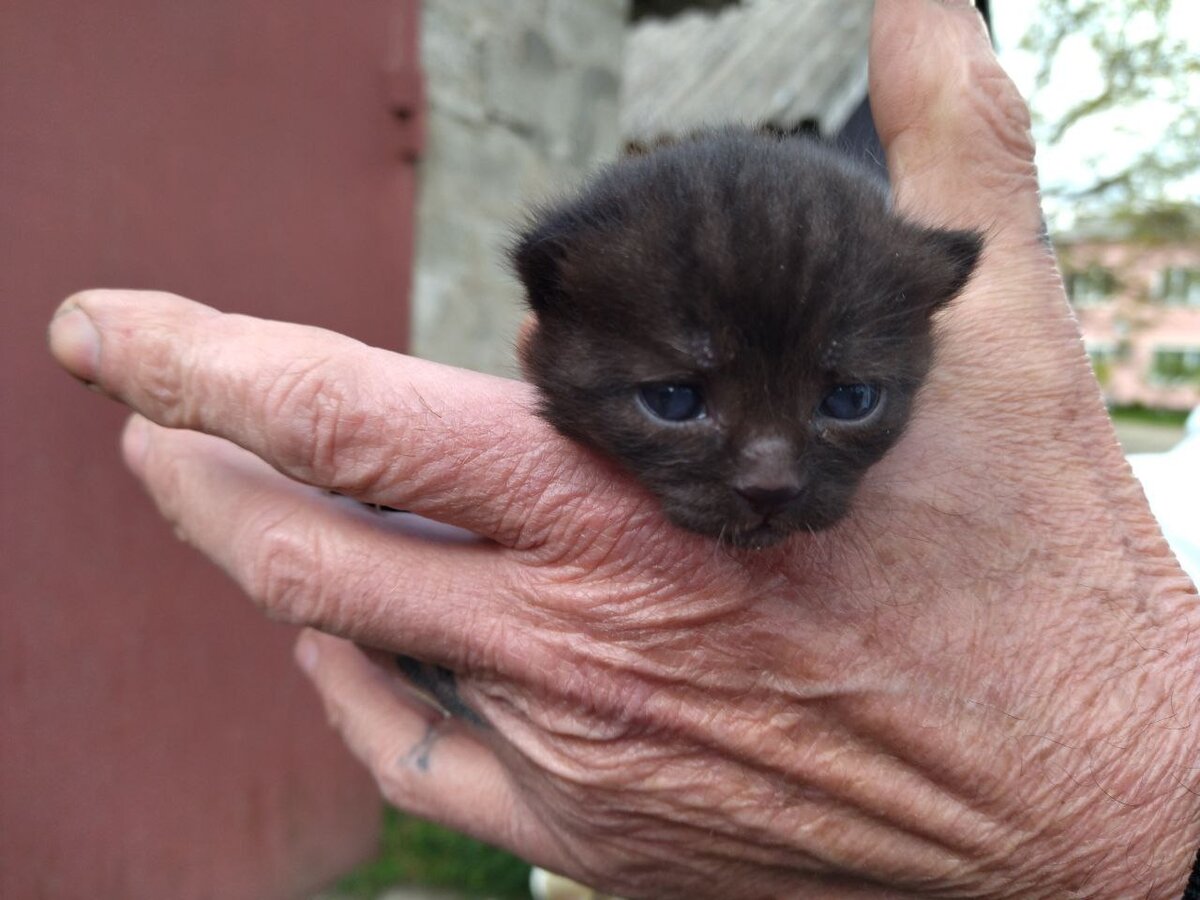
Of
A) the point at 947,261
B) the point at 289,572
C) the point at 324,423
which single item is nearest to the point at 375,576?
the point at 289,572

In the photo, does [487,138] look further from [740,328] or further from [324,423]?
[740,328]

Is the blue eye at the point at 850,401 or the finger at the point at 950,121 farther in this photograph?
the finger at the point at 950,121

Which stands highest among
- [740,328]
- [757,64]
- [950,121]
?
[757,64]

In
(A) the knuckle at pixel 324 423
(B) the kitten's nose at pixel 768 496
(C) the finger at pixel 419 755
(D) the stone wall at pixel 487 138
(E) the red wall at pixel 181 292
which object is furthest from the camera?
(D) the stone wall at pixel 487 138

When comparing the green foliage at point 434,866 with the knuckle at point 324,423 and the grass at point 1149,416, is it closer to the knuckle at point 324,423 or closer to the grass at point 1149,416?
the knuckle at point 324,423

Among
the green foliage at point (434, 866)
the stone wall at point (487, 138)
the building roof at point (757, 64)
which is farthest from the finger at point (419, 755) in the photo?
the building roof at point (757, 64)

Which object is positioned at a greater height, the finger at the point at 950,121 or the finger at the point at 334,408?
the finger at the point at 950,121

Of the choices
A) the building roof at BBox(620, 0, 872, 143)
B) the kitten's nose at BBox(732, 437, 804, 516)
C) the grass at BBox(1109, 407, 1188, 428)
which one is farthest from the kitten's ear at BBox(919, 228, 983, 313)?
the grass at BBox(1109, 407, 1188, 428)
